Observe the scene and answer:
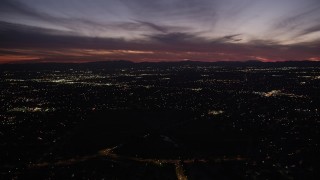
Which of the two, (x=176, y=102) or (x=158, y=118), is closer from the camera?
(x=158, y=118)

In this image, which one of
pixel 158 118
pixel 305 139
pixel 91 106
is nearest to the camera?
pixel 305 139

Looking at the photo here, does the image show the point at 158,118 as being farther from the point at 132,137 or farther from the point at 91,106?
the point at 91,106

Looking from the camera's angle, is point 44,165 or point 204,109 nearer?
point 44,165

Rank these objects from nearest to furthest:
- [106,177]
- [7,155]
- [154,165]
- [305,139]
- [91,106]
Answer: [106,177], [154,165], [7,155], [305,139], [91,106]

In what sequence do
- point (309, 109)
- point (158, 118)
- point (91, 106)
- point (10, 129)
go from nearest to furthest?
point (10, 129)
point (158, 118)
point (309, 109)
point (91, 106)

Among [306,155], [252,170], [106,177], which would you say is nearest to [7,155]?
[106,177]

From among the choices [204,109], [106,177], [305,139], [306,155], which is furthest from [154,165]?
[204,109]

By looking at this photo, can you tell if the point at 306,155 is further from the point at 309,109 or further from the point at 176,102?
the point at 176,102

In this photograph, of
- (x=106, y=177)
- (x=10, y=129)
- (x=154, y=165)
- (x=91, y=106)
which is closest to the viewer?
(x=106, y=177)
